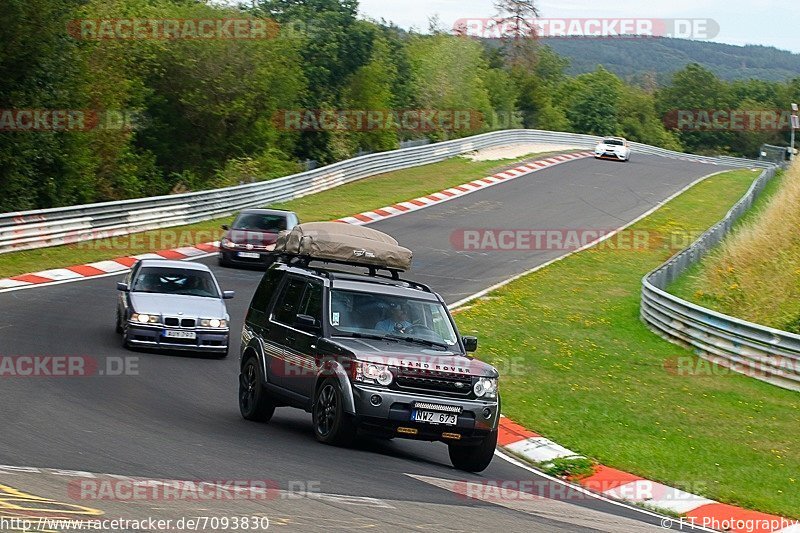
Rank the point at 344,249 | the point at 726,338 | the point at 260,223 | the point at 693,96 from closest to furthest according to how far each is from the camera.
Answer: the point at 344,249
the point at 726,338
the point at 260,223
the point at 693,96

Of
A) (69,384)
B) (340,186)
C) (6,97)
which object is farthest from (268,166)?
(69,384)

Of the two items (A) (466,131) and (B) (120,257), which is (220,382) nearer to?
(B) (120,257)

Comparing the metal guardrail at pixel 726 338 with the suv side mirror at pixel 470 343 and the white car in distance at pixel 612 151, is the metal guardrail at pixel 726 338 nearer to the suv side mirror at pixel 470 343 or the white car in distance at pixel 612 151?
the suv side mirror at pixel 470 343

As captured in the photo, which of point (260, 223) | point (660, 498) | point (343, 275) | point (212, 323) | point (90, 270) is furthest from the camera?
point (260, 223)

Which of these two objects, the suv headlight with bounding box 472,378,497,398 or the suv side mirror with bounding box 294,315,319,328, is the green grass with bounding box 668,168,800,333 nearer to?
the suv headlight with bounding box 472,378,497,398

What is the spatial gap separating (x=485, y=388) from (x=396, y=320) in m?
1.44

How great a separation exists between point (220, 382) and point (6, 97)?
736 inches

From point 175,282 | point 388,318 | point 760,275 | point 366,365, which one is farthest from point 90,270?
point 366,365

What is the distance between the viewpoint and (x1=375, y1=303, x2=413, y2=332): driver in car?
13.2 m

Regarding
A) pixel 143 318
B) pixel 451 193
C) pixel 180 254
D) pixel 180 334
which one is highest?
pixel 143 318

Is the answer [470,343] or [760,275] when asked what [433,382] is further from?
[760,275]

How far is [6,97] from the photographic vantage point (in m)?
32.9

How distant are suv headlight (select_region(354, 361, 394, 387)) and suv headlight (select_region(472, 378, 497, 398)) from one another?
0.97 m

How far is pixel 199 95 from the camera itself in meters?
48.4
